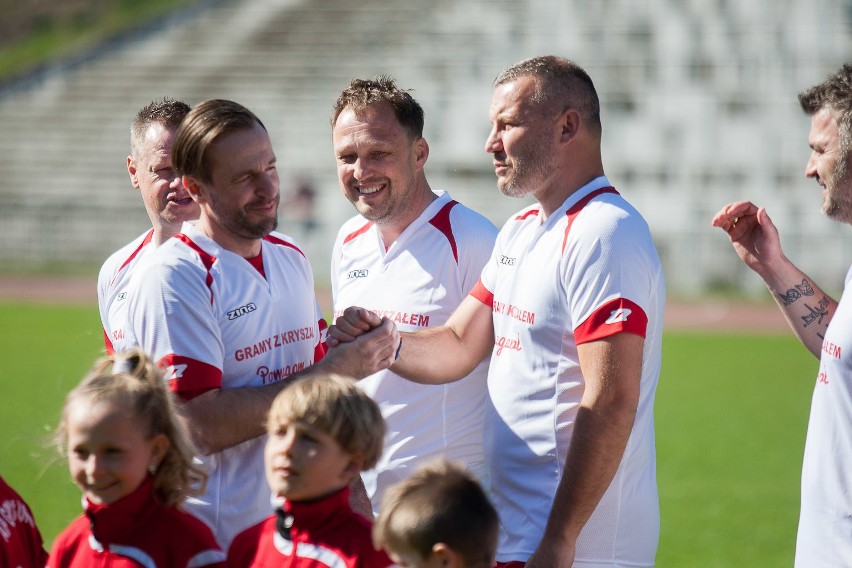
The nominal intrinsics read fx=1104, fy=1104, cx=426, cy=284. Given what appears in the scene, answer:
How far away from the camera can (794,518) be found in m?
9.95

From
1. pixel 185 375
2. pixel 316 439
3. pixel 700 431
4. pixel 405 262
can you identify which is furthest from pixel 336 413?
pixel 700 431

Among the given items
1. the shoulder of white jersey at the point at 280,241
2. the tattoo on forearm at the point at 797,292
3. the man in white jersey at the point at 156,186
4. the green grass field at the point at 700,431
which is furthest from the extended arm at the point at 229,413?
the tattoo on forearm at the point at 797,292

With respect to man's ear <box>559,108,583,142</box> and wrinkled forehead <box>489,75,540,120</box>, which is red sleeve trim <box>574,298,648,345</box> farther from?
wrinkled forehead <box>489,75,540,120</box>

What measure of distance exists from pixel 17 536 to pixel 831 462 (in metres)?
2.57

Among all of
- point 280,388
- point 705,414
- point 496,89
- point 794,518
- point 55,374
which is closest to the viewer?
point 280,388

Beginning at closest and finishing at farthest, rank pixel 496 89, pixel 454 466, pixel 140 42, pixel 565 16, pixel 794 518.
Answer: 1. pixel 454 466
2. pixel 496 89
3. pixel 794 518
4. pixel 565 16
5. pixel 140 42

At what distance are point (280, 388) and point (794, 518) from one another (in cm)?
757

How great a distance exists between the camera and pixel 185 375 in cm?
357

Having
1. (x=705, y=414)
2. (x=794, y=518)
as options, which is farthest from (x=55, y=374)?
(x=794, y=518)

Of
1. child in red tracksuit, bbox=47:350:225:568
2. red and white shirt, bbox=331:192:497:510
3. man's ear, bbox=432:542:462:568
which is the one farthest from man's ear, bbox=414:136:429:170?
man's ear, bbox=432:542:462:568

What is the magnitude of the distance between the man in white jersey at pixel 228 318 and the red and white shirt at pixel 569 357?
488 mm

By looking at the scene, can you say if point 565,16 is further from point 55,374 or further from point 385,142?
point 385,142

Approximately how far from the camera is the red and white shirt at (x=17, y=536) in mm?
3287

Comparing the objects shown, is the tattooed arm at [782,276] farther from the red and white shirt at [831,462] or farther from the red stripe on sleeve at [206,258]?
the red stripe on sleeve at [206,258]
